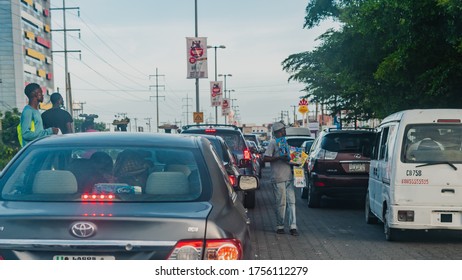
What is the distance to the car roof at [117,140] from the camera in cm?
479

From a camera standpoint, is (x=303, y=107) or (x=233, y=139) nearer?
(x=233, y=139)

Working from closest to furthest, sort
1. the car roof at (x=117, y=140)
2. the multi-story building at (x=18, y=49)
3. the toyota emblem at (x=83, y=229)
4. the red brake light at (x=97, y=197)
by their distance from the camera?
the toyota emblem at (x=83, y=229) → the red brake light at (x=97, y=197) → the car roof at (x=117, y=140) → the multi-story building at (x=18, y=49)

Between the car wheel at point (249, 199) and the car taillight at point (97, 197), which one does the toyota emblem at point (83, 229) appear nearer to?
the car taillight at point (97, 197)

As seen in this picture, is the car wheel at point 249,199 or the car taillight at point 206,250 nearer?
the car taillight at point 206,250

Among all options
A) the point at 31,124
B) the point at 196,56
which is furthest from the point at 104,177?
the point at 196,56

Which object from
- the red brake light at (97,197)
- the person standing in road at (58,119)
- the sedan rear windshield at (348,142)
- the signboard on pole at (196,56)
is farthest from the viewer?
the signboard on pole at (196,56)

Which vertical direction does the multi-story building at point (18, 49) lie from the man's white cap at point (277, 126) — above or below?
above

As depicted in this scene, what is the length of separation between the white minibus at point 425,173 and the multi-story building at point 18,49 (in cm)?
9359

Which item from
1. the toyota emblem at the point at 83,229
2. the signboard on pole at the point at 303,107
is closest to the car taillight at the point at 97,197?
the toyota emblem at the point at 83,229

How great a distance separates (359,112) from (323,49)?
11.4 m

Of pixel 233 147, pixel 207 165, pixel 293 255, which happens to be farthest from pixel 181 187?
pixel 233 147

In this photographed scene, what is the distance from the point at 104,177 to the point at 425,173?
575 centimetres

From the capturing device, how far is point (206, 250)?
144 inches

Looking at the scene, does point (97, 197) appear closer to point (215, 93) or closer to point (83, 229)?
point (83, 229)
